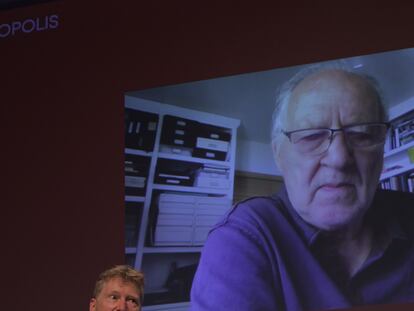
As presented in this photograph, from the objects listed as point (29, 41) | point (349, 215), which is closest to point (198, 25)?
point (29, 41)

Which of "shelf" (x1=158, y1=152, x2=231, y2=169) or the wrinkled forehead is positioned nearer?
the wrinkled forehead

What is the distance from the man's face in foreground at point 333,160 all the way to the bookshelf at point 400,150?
4 cm

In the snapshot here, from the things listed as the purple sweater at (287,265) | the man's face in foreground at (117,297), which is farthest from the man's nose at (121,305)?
the purple sweater at (287,265)

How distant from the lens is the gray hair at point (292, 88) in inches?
119

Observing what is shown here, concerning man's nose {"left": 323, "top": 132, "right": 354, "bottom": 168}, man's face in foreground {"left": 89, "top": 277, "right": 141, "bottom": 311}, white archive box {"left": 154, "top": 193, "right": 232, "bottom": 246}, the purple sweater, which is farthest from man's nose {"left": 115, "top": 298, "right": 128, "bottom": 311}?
man's nose {"left": 323, "top": 132, "right": 354, "bottom": 168}

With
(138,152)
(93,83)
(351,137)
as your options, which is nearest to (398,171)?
(351,137)

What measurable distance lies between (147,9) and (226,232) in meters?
1.23

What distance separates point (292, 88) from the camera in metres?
3.12

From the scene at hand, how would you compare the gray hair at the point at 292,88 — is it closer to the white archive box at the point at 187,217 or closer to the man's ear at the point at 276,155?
the man's ear at the point at 276,155

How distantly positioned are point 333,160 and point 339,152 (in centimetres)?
4

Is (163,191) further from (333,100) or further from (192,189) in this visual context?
(333,100)

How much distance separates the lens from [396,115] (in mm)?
2955

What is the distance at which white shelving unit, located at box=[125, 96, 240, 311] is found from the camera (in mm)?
3045

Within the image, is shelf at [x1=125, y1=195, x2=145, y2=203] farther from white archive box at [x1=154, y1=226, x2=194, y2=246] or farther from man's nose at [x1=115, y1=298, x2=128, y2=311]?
man's nose at [x1=115, y1=298, x2=128, y2=311]
